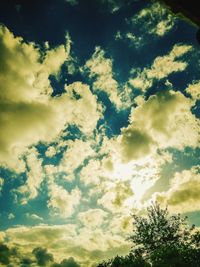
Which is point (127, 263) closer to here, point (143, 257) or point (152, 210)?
point (143, 257)

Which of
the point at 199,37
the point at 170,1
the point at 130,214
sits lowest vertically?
the point at 199,37

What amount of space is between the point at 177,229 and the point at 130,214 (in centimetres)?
945

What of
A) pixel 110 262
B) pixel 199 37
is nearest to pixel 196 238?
pixel 110 262

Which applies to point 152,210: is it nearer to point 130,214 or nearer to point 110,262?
point 130,214

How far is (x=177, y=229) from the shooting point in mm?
47469

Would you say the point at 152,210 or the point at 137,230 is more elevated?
the point at 152,210

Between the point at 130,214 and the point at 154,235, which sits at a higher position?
the point at 130,214

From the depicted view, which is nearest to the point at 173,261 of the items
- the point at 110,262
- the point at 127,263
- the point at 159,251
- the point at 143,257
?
the point at 159,251

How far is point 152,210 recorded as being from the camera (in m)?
51.3

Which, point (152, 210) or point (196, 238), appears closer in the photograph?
point (196, 238)

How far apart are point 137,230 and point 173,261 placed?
29.7 feet

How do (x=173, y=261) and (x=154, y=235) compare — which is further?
(x=154, y=235)

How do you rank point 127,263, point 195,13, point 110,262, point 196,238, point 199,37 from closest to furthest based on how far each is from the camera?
point 195,13, point 199,37, point 196,238, point 127,263, point 110,262

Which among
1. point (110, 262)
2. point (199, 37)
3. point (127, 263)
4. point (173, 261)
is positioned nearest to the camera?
point (199, 37)
